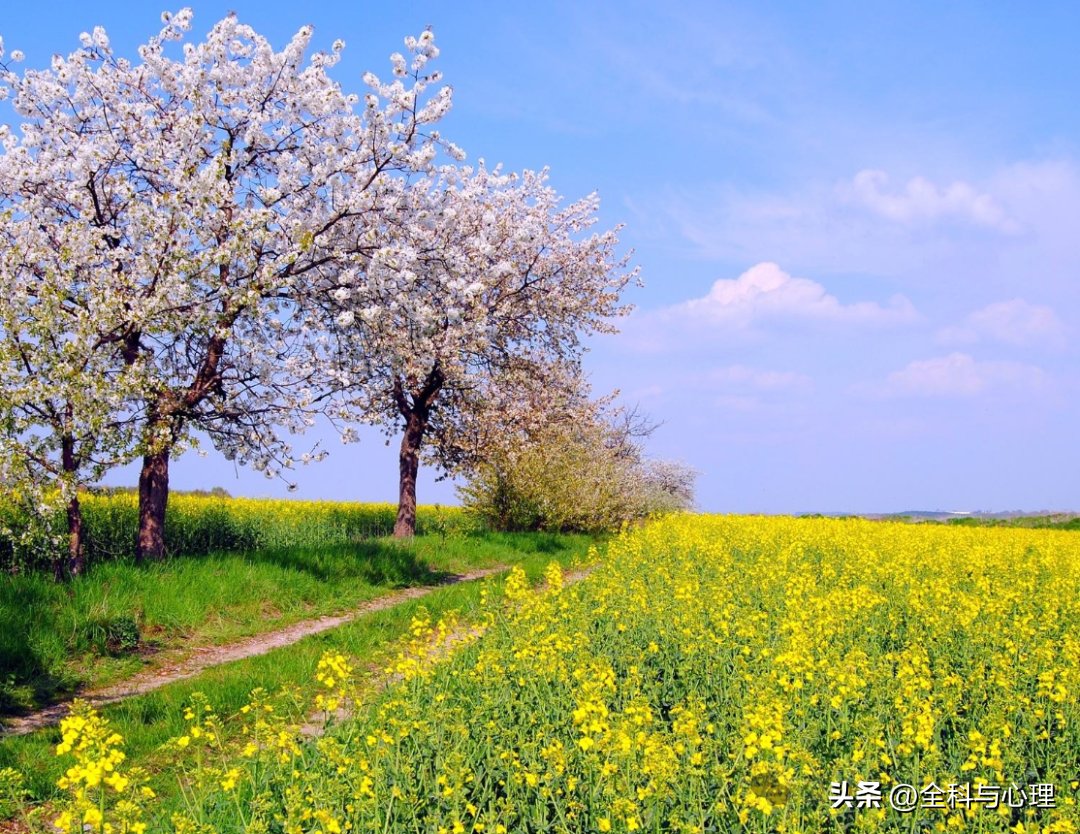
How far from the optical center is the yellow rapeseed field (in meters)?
4.47

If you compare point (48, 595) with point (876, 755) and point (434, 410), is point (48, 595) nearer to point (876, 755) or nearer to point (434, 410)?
point (876, 755)

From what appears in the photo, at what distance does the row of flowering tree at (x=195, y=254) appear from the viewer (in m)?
12.2

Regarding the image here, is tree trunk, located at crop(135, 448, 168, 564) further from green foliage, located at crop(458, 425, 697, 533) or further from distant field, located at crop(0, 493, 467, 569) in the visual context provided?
green foliage, located at crop(458, 425, 697, 533)

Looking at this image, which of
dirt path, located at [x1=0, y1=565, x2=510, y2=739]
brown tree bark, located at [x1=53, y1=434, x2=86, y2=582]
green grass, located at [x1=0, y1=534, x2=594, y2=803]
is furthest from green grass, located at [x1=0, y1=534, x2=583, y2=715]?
green grass, located at [x1=0, y1=534, x2=594, y2=803]

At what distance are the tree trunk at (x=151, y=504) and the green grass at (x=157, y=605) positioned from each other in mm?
1292

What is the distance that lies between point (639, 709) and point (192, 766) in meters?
4.51

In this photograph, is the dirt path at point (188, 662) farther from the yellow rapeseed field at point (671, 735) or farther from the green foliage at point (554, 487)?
the green foliage at point (554, 487)

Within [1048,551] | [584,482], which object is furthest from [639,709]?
[584,482]

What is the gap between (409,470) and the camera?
2319 cm

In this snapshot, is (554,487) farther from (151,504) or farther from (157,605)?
(157,605)

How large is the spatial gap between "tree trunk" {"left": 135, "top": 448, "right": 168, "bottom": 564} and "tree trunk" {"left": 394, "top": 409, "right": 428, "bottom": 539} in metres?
8.31

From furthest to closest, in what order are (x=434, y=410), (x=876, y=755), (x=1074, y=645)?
(x=434, y=410)
(x=1074, y=645)
(x=876, y=755)

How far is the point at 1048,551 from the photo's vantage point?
18031 mm

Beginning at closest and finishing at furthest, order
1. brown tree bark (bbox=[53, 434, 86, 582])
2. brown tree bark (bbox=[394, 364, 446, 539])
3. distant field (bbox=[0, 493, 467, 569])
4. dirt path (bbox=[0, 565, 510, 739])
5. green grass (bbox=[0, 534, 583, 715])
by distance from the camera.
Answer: dirt path (bbox=[0, 565, 510, 739]), green grass (bbox=[0, 534, 583, 715]), brown tree bark (bbox=[53, 434, 86, 582]), distant field (bbox=[0, 493, 467, 569]), brown tree bark (bbox=[394, 364, 446, 539])
